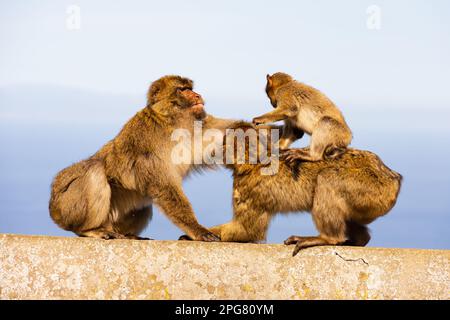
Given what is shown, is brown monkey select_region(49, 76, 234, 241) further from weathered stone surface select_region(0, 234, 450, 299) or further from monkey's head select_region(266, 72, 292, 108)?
monkey's head select_region(266, 72, 292, 108)

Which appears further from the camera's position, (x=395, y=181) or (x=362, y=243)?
(x=362, y=243)

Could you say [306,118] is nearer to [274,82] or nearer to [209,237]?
[274,82]

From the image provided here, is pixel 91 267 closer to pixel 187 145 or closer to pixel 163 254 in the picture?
pixel 163 254

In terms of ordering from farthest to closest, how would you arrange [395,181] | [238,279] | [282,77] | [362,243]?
[282,77]
[362,243]
[395,181]
[238,279]

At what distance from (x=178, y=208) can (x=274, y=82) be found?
178cm

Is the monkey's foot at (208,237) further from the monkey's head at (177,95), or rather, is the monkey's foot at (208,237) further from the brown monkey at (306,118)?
the monkey's head at (177,95)

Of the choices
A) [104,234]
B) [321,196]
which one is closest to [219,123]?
[321,196]

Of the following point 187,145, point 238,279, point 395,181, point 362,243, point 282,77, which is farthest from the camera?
point 282,77

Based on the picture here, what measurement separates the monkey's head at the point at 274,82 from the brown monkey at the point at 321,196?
1134mm

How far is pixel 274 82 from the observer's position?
5953 mm

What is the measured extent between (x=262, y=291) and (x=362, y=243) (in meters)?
1.21

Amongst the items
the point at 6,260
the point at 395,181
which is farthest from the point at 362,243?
the point at 6,260

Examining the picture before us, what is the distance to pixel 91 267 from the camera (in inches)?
156

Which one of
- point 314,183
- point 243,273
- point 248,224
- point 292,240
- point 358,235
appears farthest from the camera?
point 358,235
